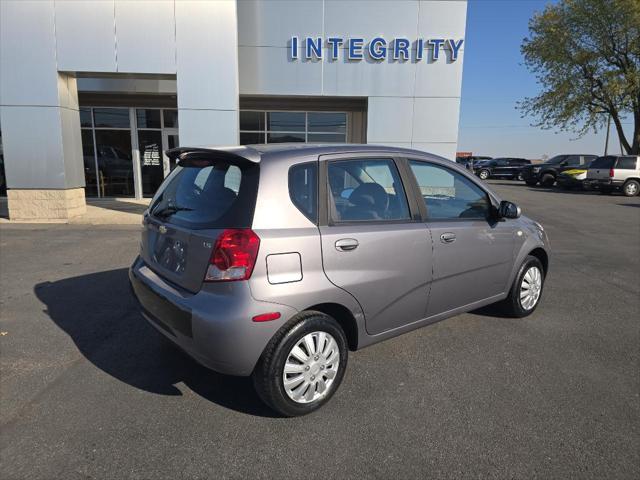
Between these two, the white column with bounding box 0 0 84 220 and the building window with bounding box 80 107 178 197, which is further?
the building window with bounding box 80 107 178 197

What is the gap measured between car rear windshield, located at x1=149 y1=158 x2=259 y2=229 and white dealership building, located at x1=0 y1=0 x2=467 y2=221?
8117 mm

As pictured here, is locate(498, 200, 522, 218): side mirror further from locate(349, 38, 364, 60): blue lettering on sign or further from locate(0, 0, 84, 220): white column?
locate(0, 0, 84, 220): white column

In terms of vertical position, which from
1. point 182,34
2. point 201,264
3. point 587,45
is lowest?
point 201,264

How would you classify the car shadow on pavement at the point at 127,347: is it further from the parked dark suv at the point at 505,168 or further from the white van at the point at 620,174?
the parked dark suv at the point at 505,168

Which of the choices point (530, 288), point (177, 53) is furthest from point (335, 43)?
point (530, 288)

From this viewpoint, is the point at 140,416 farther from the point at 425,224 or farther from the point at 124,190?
the point at 124,190

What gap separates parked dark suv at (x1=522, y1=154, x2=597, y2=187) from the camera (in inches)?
950

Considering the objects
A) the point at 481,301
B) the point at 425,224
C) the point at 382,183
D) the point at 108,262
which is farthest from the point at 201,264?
the point at 108,262

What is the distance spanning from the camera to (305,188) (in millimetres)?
→ 2875

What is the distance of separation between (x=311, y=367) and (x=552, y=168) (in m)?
26.2

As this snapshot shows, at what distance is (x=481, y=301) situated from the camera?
4074mm

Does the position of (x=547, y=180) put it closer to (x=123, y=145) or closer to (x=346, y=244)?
(x=123, y=145)

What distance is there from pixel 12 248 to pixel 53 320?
4.27 metres

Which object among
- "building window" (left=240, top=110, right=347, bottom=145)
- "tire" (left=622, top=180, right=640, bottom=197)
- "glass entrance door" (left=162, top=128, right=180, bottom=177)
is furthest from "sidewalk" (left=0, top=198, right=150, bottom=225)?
"tire" (left=622, top=180, right=640, bottom=197)
